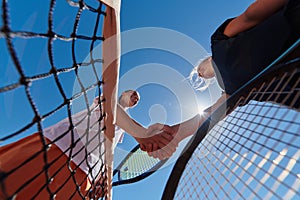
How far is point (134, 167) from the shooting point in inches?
83.0

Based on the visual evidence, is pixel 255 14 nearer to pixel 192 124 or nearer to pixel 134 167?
pixel 192 124

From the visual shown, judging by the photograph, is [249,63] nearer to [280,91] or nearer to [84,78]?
[280,91]

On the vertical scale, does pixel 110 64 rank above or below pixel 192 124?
above

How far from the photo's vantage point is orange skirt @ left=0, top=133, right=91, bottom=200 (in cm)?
89

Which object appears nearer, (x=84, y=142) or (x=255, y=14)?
(x=255, y=14)

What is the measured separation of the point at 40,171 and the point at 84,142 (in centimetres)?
25

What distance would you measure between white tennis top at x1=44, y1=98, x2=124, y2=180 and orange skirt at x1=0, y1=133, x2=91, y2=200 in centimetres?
3

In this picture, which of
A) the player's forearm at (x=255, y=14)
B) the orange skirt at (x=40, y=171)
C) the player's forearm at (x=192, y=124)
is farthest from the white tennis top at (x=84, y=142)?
the player's forearm at (x=255, y=14)

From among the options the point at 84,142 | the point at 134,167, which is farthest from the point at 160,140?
the point at 134,167

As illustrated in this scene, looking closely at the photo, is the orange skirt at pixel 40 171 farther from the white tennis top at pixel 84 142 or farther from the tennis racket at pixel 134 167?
the tennis racket at pixel 134 167

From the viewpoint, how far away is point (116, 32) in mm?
897

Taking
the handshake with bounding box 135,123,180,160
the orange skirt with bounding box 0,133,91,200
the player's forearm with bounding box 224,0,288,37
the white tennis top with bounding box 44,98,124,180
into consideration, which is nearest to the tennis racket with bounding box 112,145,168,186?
the handshake with bounding box 135,123,180,160

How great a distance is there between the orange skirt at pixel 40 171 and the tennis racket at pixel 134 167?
0.80 metres

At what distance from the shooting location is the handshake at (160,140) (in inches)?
55.9
